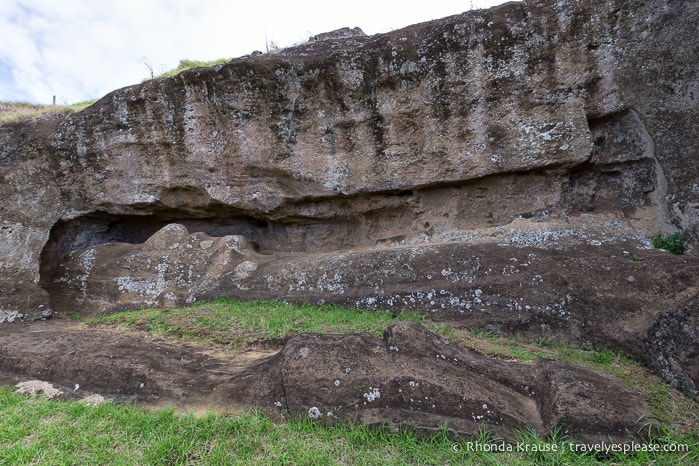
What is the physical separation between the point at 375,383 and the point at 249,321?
2894 millimetres

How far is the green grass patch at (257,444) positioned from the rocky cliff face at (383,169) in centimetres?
237

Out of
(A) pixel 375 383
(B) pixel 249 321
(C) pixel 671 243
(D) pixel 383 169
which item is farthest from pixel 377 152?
(A) pixel 375 383

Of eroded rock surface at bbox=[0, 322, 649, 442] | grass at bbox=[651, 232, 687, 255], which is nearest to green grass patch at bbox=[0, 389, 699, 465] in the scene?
eroded rock surface at bbox=[0, 322, 649, 442]

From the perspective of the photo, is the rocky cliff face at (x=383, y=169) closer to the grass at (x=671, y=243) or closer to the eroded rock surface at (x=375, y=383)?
the grass at (x=671, y=243)

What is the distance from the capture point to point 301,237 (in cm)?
902

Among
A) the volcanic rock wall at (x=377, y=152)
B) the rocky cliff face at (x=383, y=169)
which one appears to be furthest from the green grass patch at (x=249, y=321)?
the volcanic rock wall at (x=377, y=152)

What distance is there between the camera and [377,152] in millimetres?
7875

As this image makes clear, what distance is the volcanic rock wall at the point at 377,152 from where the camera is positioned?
6367mm

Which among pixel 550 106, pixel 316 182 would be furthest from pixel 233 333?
pixel 550 106

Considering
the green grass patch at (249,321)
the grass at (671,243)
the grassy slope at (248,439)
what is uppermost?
the grass at (671,243)

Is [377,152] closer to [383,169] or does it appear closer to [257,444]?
[383,169]

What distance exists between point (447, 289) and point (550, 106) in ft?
11.4

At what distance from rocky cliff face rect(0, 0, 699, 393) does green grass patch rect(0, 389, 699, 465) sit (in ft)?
7.79

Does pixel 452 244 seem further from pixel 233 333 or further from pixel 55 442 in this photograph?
pixel 55 442
